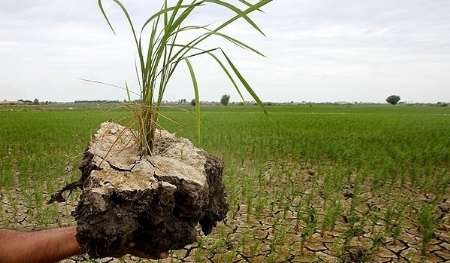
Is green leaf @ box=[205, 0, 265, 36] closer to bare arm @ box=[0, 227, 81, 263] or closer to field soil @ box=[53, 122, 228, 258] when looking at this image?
field soil @ box=[53, 122, 228, 258]

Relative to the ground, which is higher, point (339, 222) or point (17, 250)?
point (17, 250)

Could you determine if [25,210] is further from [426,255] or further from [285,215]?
[426,255]

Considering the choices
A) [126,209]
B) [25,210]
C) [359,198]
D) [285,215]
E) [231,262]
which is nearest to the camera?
[126,209]

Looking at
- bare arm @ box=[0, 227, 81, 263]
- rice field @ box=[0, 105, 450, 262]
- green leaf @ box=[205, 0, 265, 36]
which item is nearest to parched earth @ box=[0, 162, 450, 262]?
rice field @ box=[0, 105, 450, 262]

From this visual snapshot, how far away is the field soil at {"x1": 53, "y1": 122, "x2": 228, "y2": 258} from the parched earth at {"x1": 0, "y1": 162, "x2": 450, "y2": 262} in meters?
1.48

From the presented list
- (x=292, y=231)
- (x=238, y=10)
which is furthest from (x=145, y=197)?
(x=292, y=231)

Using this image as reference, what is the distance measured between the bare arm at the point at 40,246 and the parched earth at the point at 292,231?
1472 millimetres

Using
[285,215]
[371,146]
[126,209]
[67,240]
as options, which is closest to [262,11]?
[126,209]

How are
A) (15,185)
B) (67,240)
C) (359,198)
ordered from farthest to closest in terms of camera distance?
(15,185), (359,198), (67,240)

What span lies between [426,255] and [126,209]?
282cm

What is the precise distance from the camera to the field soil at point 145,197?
112cm

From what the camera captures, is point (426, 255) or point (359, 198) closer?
point (426, 255)

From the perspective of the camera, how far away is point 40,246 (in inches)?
52.9

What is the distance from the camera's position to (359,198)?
4.21 metres
